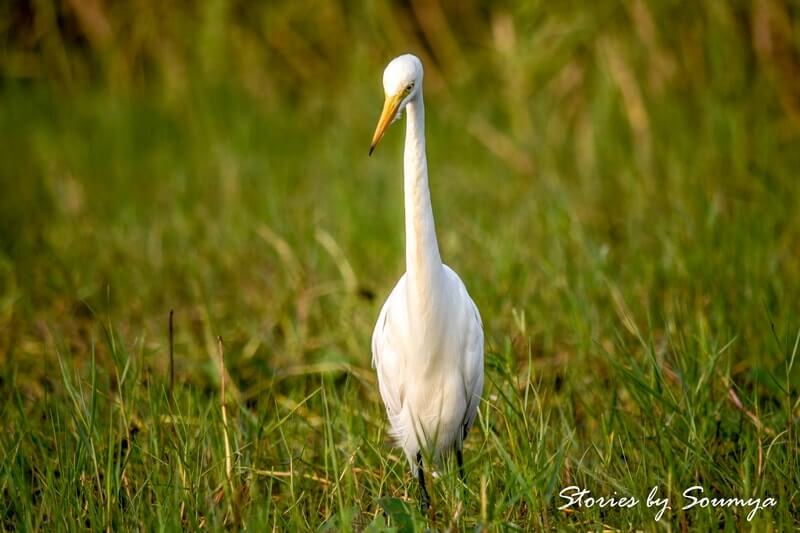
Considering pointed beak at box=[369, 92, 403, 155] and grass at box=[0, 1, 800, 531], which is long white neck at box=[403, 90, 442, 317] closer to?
pointed beak at box=[369, 92, 403, 155]

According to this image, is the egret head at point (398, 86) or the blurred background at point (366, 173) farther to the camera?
the blurred background at point (366, 173)

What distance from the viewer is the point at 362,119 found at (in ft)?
18.0

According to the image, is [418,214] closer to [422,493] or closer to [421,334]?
[421,334]

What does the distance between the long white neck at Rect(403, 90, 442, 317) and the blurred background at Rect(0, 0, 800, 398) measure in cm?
30

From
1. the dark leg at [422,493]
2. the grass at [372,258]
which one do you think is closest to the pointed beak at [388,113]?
the grass at [372,258]

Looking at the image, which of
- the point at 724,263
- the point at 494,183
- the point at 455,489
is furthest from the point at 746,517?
the point at 494,183

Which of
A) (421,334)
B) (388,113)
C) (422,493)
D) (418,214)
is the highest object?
(388,113)

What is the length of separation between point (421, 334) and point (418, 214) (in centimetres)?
29

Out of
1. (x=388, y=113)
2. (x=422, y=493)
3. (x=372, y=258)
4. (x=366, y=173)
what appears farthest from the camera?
(x=366, y=173)

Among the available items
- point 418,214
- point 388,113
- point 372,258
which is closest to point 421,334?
point 418,214

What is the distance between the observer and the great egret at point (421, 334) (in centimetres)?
193

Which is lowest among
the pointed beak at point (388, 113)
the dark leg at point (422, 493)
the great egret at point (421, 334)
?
the dark leg at point (422, 493)

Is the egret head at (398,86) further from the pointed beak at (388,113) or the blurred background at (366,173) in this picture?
the blurred background at (366,173)

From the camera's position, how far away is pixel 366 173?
4.75 metres
